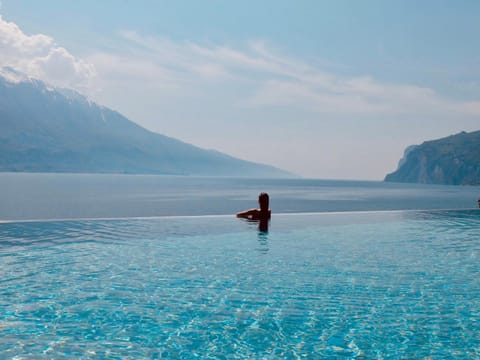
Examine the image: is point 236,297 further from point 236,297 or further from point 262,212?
point 262,212

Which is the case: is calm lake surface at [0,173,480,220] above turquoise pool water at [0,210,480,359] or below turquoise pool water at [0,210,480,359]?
above

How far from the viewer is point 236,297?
12.5 meters

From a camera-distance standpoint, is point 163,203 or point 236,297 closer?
point 236,297

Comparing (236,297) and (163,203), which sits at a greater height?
(163,203)

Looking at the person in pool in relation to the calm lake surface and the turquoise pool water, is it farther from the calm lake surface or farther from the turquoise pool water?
the calm lake surface

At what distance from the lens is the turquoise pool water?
8992 millimetres

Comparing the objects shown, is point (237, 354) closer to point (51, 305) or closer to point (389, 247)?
point (51, 305)

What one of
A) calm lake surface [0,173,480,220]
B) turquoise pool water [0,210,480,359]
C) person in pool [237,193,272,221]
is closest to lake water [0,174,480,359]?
turquoise pool water [0,210,480,359]

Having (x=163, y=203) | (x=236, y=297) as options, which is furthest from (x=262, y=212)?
(x=163, y=203)

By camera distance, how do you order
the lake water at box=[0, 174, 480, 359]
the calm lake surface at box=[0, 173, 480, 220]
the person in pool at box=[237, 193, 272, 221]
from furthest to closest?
the calm lake surface at box=[0, 173, 480, 220], the person in pool at box=[237, 193, 272, 221], the lake water at box=[0, 174, 480, 359]

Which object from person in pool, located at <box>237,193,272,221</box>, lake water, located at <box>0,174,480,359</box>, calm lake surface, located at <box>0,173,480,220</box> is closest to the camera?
lake water, located at <box>0,174,480,359</box>

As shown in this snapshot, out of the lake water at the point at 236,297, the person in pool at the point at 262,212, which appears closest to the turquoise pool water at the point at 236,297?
the lake water at the point at 236,297

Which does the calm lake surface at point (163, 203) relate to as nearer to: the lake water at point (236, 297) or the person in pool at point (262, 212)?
the person in pool at point (262, 212)

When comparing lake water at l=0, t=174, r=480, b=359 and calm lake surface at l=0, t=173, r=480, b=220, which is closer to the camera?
lake water at l=0, t=174, r=480, b=359
